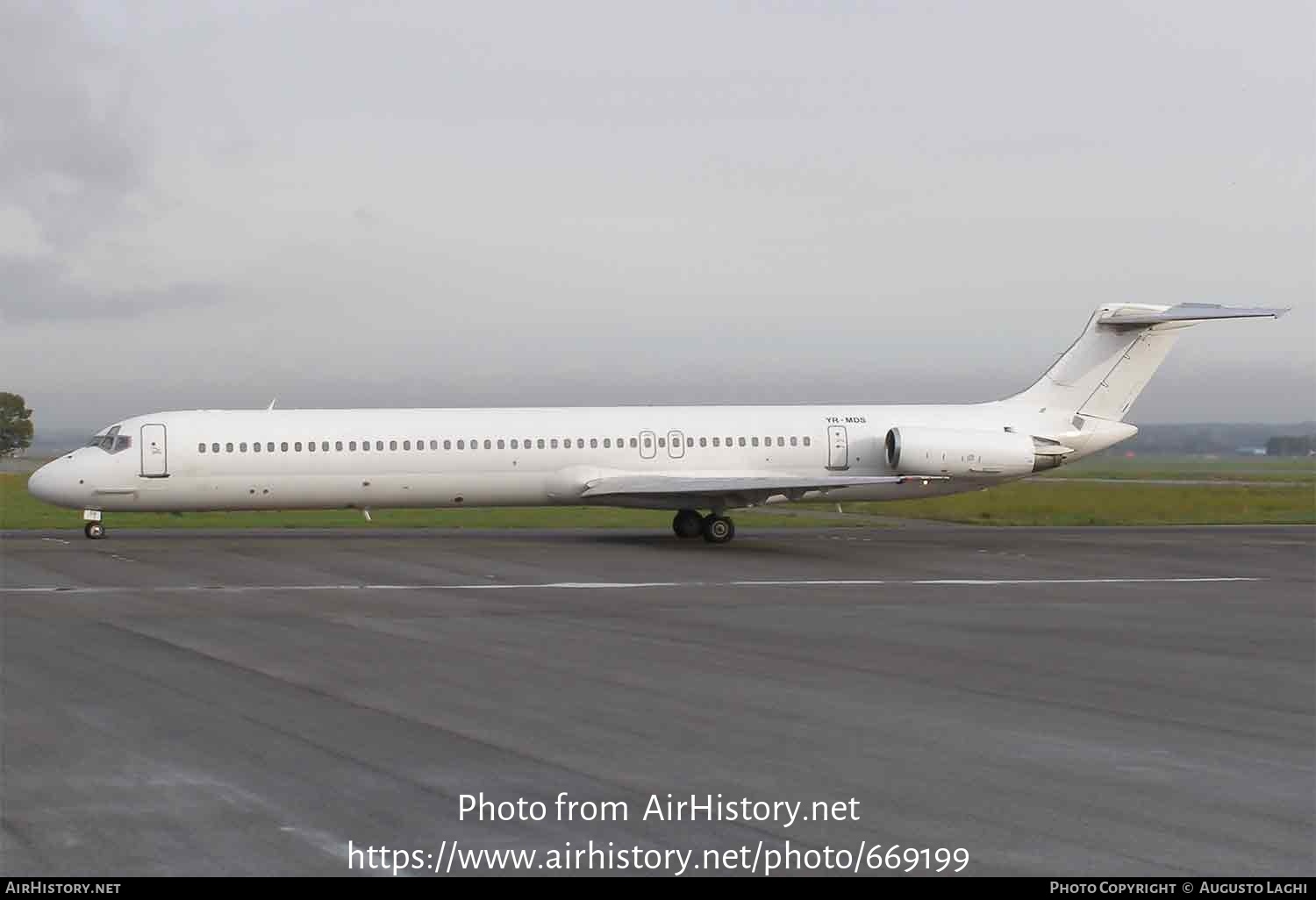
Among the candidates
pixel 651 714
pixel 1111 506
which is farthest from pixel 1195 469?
pixel 651 714

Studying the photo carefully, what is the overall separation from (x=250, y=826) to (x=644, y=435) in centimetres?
2202

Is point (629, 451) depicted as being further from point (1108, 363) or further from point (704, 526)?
point (1108, 363)

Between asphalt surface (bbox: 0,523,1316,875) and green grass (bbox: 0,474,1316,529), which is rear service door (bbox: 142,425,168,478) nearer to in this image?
green grass (bbox: 0,474,1316,529)

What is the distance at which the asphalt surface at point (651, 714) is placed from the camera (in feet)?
23.4

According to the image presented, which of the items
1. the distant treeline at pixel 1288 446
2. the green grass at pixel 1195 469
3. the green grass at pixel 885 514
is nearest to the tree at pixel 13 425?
the green grass at pixel 885 514

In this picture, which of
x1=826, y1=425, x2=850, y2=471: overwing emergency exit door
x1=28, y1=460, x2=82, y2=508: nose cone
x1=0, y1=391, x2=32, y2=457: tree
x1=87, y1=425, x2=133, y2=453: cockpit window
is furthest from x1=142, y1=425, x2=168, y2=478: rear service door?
x1=0, y1=391, x2=32, y2=457: tree

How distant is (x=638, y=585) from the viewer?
20062mm

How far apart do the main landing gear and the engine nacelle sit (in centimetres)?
383

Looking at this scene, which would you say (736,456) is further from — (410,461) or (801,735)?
(801,735)

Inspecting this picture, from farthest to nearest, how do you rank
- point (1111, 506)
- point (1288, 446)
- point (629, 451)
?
1. point (1288, 446)
2. point (1111, 506)
3. point (629, 451)

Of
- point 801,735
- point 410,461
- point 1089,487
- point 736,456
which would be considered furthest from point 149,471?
point 1089,487

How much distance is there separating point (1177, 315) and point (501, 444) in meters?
14.6

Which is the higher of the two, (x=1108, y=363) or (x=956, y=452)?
(x=1108, y=363)

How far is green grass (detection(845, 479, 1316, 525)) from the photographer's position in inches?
1497
